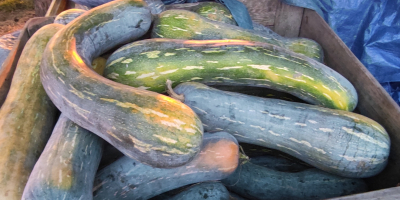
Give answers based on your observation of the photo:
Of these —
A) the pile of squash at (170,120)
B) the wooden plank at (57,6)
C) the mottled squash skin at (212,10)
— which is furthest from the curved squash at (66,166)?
the wooden plank at (57,6)

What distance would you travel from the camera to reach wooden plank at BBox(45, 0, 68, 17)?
1941 millimetres

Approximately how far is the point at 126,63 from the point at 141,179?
47 cm

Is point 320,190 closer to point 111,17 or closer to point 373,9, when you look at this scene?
point 111,17

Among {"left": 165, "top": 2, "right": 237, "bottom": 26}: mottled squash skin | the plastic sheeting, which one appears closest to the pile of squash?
{"left": 165, "top": 2, "right": 237, "bottom": 26}: mottled squash skin

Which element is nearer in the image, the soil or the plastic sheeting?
the plastic sheeting

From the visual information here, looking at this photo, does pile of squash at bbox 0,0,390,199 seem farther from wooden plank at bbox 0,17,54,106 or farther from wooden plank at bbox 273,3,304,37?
wooden plank at bbox 273,3,304,37

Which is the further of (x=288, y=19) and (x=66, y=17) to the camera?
(x=288, y=19)

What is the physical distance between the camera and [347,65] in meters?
1.45

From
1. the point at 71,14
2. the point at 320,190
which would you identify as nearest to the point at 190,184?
the point at 320,190

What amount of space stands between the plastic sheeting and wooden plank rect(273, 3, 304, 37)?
19 centimetres

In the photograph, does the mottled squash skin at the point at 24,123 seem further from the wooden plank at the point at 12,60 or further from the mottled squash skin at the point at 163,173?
the mottled squash skin at the point at 163,173

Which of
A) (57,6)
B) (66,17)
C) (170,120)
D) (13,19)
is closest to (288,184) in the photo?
(170,120)

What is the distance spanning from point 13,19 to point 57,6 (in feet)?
7.82

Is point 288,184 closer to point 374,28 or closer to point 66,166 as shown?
point 66,166
